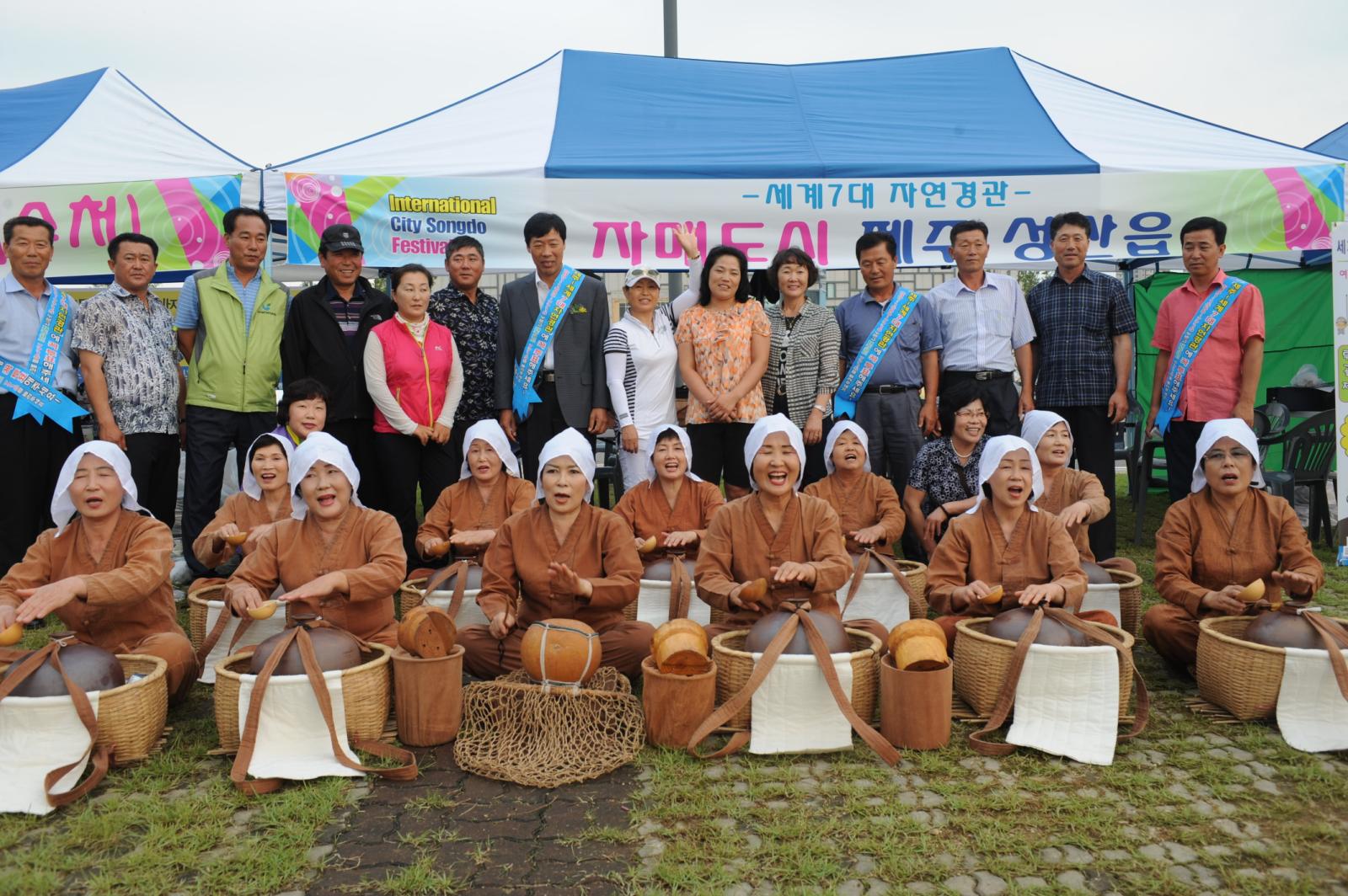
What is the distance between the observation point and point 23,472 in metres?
5.92

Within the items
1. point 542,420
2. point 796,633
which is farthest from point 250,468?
point 796,633

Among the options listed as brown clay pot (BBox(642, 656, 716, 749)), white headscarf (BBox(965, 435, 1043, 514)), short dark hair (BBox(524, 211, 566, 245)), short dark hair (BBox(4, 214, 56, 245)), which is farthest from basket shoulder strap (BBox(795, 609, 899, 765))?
short dark hair (BBox(4, 214, 56, 245))

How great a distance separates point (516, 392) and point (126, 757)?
10.6ft

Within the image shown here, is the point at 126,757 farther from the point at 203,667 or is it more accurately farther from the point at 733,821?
the point at 733,821

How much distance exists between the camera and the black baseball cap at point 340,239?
5914mm

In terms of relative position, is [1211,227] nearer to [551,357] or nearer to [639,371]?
[639,371]

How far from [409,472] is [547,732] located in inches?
111

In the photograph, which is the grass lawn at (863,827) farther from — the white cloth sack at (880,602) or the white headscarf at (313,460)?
the white cloth sack at (880,602)

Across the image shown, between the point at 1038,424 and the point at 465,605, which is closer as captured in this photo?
the point at 465,605

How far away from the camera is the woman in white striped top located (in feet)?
20.1

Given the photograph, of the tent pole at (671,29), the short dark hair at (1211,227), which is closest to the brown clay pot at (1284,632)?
the short dark hair at (1211,227)

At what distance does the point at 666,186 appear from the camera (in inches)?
269

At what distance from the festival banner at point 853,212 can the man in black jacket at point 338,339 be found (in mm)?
706

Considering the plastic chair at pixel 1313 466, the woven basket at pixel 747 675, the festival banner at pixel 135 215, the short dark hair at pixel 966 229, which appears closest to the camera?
the woven basket at pixel 747 675
